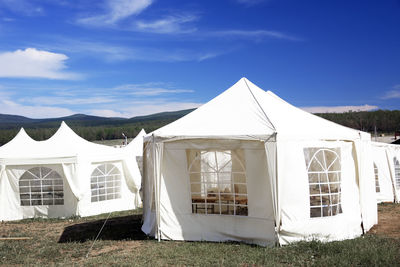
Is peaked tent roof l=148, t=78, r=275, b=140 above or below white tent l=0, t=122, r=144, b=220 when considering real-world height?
above

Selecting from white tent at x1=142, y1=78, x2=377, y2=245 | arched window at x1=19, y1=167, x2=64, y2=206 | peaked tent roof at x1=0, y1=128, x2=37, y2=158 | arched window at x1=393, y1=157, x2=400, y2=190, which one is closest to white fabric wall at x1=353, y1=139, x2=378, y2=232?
white tent at x1=142, y1=78, x2=377, y2=245

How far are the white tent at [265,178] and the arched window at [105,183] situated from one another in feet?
16.2

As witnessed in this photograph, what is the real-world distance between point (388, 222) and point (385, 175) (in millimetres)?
4829

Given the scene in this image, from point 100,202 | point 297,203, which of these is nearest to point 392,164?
point 297,203

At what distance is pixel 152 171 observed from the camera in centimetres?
880

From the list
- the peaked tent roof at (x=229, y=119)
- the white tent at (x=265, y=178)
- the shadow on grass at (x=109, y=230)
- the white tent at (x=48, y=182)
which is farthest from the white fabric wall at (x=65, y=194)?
the peaked tent roof at (x=229, y=119)

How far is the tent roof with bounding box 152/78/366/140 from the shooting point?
771 centimetres

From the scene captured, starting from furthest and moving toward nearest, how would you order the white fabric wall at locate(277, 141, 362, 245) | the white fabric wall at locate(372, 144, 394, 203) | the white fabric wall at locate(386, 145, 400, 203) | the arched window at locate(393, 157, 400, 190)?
1. the arched window at locate(393, 157, 400, 190)
2. the white fabric wall at locate(386, 145, 400, 203)
3. the white fabric wall at locate(372, 144, 394, 203)
4. the white fabric wall at locate(277, 141, 362, 245)

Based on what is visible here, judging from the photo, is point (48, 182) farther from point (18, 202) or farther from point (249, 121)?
point (249, 121)

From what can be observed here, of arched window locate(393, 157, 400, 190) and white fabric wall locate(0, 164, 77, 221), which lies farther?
arched window locate(393, 157, 400, 190)

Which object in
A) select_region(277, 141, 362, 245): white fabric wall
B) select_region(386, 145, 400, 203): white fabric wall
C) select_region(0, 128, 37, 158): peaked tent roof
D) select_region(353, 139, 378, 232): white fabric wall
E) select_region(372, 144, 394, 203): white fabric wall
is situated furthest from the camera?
select_region(386, 145, 400, 203): white fabric wall

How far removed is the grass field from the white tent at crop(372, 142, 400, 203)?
14.3ft

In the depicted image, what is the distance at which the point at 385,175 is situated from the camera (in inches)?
563

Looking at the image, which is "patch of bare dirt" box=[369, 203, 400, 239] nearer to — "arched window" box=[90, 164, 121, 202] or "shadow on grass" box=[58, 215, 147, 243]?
"shadow on grass" box=[58, 215, 147, 243]
